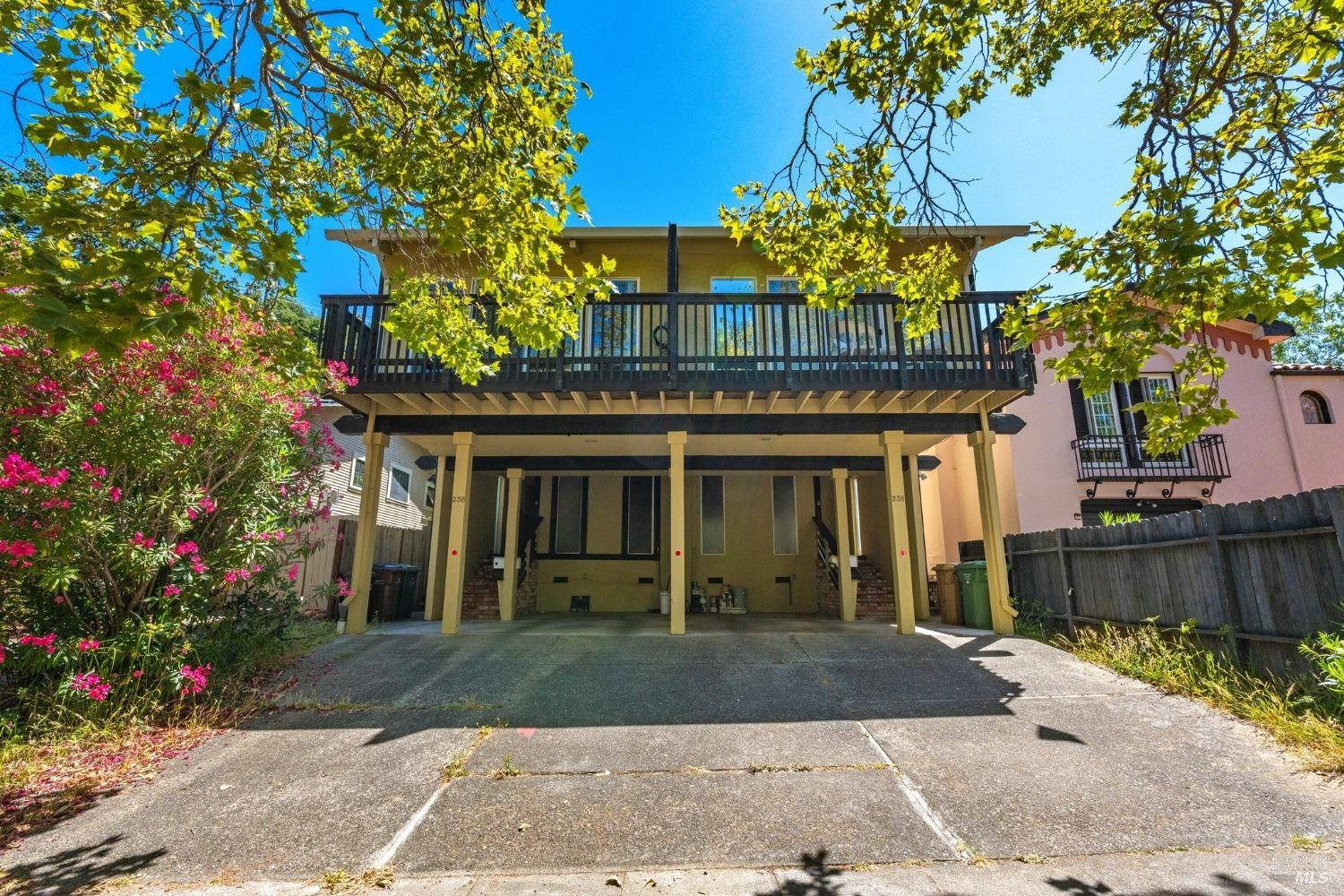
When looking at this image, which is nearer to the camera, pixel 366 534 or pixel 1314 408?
pixel 366 534

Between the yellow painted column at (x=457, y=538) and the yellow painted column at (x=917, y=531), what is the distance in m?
7.24

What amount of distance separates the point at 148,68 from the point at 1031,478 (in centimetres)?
1367

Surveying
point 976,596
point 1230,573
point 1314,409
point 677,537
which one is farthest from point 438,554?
point 1314,409

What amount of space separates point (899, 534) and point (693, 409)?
11.2 feet

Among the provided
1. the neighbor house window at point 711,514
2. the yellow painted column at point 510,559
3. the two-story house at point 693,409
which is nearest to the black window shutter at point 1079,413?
the two-story house at point 693,409

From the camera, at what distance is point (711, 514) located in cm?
1211

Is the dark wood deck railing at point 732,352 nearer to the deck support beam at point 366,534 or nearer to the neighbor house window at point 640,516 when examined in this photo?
the deck support beam at point 366,534

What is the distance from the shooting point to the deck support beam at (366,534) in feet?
25.3

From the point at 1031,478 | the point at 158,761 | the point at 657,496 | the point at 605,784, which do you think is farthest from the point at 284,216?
the point at 1031,478

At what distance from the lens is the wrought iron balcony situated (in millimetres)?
11273

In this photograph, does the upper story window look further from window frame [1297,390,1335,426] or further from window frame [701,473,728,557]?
window frame [1297,390,1335,426]

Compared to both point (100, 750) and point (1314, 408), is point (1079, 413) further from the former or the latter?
point (100, 750)

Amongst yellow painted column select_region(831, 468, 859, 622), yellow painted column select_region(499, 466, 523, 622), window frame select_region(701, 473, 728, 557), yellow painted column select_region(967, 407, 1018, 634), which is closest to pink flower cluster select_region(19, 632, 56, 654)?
yellow painted column select_region(499, 466, 523, 622)

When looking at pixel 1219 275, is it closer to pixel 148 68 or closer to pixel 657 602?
pixel 148 68
